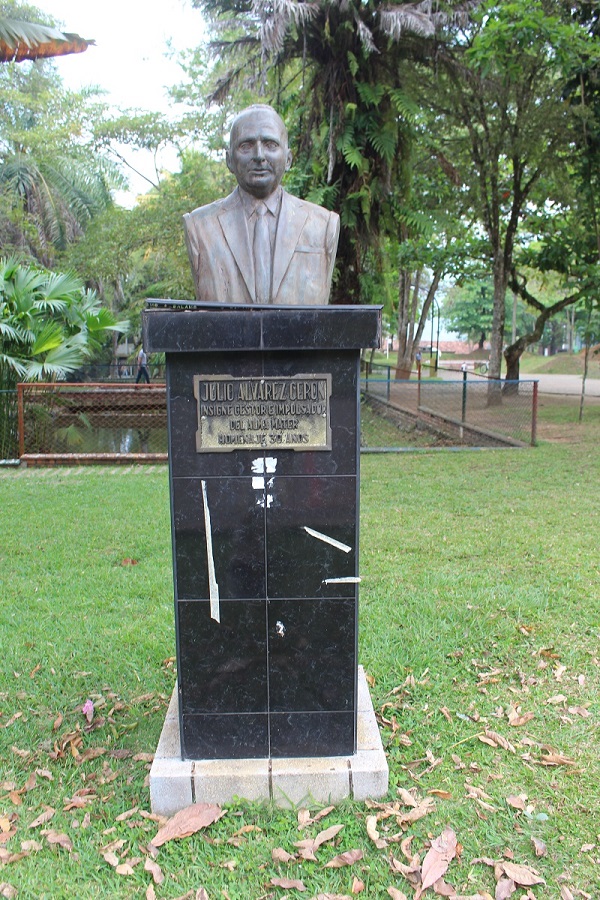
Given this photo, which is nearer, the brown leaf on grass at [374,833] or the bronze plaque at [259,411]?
the brown leaf on grass at [374,833]

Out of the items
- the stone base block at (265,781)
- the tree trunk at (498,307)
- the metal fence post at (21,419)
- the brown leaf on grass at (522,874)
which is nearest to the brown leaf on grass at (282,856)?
the stone base block at (265,781)

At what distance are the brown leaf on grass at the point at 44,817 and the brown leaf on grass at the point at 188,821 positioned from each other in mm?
474

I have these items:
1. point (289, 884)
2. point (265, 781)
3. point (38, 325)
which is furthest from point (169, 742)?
point (38, 325)

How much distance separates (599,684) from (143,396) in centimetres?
949

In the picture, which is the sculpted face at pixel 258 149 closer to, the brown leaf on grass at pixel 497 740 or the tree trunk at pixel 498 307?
the brown leaf on grass at pixel 497 740

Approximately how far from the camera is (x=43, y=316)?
41.1 feet

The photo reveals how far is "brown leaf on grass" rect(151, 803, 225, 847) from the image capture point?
2920 mm

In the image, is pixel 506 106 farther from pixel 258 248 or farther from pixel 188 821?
pixel 188 821

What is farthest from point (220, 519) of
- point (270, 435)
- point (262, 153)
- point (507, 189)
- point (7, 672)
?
point (507, 189)

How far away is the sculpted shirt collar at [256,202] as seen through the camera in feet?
11.1

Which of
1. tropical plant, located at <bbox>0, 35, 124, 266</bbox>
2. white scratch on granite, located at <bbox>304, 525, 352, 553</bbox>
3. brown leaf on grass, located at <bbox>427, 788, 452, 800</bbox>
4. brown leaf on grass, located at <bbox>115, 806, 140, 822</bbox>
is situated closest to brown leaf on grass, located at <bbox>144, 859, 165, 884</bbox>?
brown leaf on grass, located at <bbox>115, 806, 140, 822</bbox>

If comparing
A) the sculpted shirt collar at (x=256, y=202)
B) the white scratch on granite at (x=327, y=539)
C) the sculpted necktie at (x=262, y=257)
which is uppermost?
the sculpted shirt collar at (x=256, y=202)

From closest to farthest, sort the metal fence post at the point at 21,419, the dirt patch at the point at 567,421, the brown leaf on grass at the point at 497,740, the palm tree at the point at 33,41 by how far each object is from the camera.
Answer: the brown leaf on grass at the point at 497,740, the palm tree at the point at 33,41, the metal fence post at the point at 21,419, the dirt patch at the point at 567,421

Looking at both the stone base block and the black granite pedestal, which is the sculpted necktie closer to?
the black granite pedestal
